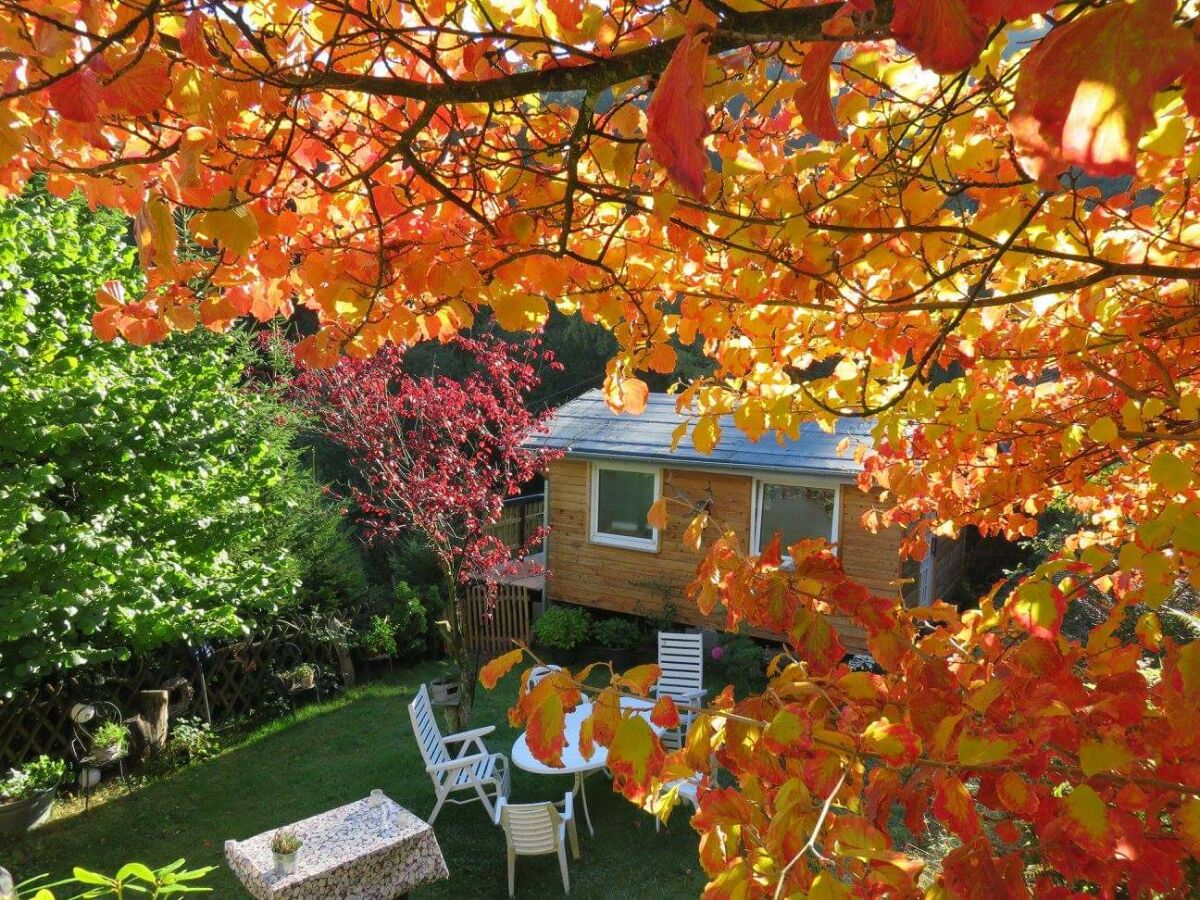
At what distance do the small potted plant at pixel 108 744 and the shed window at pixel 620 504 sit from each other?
5.40 metres

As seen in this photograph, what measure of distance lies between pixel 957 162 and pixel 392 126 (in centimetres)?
126

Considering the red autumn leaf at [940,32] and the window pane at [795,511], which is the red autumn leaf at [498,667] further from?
the window pane at [795,511]

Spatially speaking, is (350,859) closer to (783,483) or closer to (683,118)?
(683,118)

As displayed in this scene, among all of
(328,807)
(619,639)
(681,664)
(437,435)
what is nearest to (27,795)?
(328,807)

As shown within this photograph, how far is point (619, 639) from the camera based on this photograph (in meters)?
9.38

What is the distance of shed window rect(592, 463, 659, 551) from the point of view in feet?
32.2

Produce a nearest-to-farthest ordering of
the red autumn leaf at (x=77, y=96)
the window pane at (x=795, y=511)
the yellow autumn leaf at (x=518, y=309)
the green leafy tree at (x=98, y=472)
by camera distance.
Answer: the red autumn leaf at (x=77, y=96), the yellow autumn leaf at (x=518, y=309), the green leafy tree at (x=98, y=472), the window pane at (x=795, y=511)

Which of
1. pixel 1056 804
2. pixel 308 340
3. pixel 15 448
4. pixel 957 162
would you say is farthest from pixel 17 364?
pixel 1056 804

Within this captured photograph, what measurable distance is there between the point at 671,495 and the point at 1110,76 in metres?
9.27

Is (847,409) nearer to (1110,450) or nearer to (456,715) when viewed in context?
(1110,450)

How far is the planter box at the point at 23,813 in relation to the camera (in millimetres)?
5535

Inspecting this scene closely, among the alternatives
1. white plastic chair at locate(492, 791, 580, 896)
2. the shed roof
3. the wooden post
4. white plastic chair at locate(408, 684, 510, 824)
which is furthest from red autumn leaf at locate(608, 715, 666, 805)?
the wooden post

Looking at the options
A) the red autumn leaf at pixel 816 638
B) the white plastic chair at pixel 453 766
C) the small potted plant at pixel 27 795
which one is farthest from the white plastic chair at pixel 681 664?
the red autumn leaf at pixel 816 638

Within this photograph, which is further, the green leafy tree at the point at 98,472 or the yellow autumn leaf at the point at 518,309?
the green leafy tree at the point at 98,472
